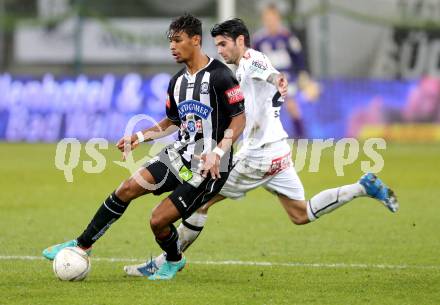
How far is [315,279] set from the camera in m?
7.98

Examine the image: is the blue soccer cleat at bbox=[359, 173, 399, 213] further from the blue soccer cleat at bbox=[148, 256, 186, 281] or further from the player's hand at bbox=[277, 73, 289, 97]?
the blue soccer cleat at bbox=[148, 256, 186, 281]

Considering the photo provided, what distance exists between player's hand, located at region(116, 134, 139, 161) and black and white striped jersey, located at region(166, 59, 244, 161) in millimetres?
364

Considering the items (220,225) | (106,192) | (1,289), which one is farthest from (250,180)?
(106,192)

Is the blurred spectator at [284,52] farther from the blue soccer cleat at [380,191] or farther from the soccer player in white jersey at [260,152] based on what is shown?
the blue soccer cleat at [380,191]

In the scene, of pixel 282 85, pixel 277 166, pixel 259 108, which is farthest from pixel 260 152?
pixel 282 85

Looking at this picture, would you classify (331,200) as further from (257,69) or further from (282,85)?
(257,69)

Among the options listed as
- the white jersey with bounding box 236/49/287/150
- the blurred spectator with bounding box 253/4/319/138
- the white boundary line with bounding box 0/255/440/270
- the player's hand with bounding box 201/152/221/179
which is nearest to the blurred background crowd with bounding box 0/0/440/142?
the blurred spectator with bounding box 253/4/319/138

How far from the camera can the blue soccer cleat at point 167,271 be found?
8.02 m

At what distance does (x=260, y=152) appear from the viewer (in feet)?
27.9

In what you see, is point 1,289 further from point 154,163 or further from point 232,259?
point 232,259

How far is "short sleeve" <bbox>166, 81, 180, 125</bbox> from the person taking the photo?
8.02m

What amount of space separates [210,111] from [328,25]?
20173 mm

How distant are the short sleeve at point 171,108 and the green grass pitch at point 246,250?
4.16ft

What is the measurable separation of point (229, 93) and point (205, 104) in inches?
8.5
